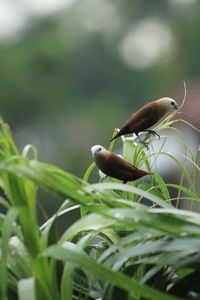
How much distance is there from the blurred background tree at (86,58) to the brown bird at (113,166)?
684cm

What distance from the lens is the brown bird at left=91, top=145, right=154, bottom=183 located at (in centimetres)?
60

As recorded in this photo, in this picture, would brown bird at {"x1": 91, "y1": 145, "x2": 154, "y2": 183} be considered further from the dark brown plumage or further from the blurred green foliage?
the blurred green foliage

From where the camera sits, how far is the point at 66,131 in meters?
7.50

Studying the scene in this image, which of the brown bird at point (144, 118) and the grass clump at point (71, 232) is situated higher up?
the brown bird at point (144, 118)

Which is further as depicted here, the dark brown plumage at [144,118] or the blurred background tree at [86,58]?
the blurred background tree at [86,58]

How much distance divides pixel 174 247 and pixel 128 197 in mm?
246

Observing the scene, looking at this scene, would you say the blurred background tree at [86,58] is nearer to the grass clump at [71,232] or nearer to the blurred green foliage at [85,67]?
the blurred green foliage at [85,67]

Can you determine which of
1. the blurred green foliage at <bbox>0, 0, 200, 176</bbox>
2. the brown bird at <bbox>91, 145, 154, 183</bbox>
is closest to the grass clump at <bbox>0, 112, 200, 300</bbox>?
the brown bird at <bbox>91, 145, 154, 183</bbox>

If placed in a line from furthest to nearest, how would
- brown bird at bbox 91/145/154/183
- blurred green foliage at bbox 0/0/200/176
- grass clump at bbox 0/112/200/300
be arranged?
blurred green foliage at bbox 0/0/200/176
brown bird at bbox 91/145/154/183
grass clump at bbox 0/112/200/300

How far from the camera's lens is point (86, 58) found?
8594mm

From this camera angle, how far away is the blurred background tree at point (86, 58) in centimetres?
799

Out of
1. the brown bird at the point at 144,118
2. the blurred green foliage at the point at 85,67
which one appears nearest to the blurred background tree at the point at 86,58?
the blurred green foliage at the point at 85,67

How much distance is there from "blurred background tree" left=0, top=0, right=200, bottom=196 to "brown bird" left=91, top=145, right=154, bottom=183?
6.84 metres

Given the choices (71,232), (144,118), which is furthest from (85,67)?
(71,232)
